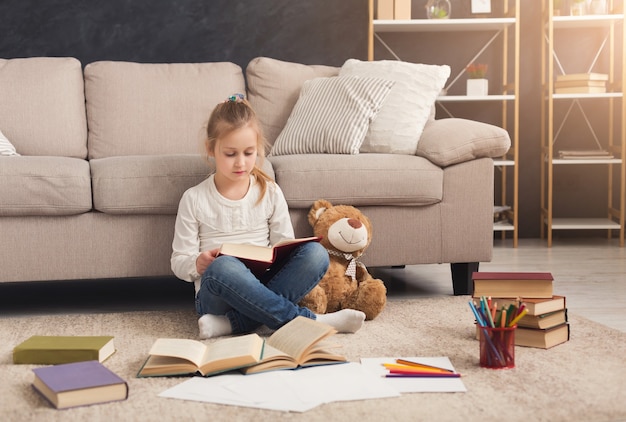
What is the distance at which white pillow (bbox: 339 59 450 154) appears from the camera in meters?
2.92

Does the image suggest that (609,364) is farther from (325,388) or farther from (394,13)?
(394,13)

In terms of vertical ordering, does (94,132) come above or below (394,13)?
below

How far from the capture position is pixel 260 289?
2.07 metres

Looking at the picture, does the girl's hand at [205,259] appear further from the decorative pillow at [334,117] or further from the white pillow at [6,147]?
the white pillow at [6,147]

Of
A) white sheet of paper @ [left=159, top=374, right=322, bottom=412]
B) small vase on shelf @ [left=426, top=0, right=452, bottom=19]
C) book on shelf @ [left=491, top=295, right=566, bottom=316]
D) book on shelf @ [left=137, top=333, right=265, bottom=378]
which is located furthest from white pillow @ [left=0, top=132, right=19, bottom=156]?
small vase on shelf @ [left=426, top=0, right=452, bottom=19]

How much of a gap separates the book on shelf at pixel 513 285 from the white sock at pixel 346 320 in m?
0.32

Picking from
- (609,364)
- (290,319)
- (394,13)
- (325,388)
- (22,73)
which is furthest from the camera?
(394,13)

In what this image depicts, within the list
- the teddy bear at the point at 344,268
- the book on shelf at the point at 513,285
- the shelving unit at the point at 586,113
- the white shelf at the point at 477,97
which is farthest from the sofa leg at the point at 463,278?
the shelving unit at the point at 586,113

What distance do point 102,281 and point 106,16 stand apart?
1.63 m

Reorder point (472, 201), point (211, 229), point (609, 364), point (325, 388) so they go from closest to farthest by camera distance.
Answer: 1. point (325, 388)
2. point (609, 364)
3. point (211, 229)
4. point (472, 201)

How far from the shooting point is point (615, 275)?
3.22 m

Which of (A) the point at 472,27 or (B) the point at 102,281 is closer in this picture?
(B) the point at 102,281

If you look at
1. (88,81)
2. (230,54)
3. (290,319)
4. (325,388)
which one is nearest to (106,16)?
(230,54)

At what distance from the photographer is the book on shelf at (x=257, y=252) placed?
2043 mm
